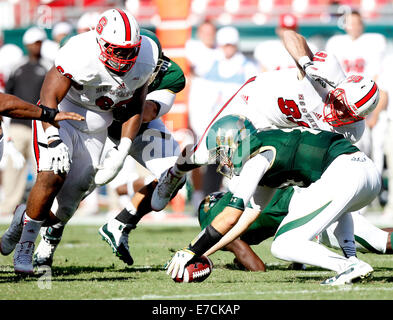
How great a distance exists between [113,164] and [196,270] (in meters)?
1.24

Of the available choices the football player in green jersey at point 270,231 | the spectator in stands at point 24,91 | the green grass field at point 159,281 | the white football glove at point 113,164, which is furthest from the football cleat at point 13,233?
the spectator in stands at point 24,91

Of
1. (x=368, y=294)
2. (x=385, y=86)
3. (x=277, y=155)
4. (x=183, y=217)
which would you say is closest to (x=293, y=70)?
(x=277, y=155)

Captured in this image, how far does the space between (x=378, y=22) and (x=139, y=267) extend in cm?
779

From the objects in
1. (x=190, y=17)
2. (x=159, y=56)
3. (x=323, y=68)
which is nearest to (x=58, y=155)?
(x=159, y=56)

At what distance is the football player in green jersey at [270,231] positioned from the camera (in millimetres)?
5516

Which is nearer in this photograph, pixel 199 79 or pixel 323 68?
pixel 323 68

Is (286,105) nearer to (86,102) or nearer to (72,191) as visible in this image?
(86,102)

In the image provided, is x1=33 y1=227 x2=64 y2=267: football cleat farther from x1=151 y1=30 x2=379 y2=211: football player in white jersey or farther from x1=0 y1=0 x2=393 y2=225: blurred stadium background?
x1=0 y1=0 x2=393 y2=225: blurred stadium background

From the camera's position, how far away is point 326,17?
41.5 feet

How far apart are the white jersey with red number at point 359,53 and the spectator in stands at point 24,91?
3498 mm

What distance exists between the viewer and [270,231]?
6004 mm

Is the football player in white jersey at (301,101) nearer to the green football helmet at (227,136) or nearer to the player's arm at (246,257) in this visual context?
the green football helmet at (227,136)

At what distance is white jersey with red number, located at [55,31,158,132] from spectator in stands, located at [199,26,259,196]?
407 cm
